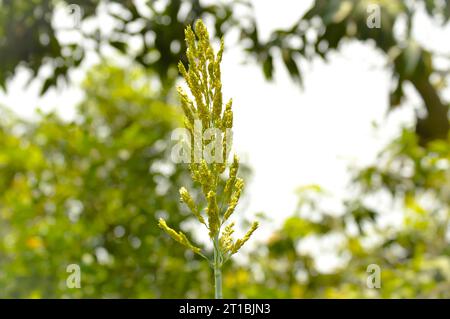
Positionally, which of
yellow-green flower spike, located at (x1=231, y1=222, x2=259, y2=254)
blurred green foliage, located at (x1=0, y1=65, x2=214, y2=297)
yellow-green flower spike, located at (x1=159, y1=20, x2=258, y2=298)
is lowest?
yellow-green flower spike, located at (x1=231, y1=222, x2=259, y2=254)

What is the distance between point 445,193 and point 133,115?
3.66 m

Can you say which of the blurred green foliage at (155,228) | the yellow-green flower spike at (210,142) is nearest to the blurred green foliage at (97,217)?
the blurred green foliage at (155,228)

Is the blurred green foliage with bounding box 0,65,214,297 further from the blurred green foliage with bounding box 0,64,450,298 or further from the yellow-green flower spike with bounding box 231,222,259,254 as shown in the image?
the yellow-green flower spike with bounding box 231,222,259,254

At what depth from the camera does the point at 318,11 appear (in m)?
3.83

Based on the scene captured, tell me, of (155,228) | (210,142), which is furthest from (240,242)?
(155,228)

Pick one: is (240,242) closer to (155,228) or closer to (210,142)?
(210,142)

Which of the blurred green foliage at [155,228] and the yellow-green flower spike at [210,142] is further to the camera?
the blurred green foliage at [155,228]

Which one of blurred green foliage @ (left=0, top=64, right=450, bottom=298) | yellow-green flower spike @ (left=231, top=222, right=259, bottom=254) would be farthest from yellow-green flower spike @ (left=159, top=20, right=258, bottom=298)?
blurred green foliage @ (left=0, top=64, right=450, bottom=298)

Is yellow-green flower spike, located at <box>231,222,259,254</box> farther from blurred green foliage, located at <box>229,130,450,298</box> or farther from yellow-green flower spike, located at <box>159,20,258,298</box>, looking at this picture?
blurred green foliage, located at <box>229,130,450,298</box>

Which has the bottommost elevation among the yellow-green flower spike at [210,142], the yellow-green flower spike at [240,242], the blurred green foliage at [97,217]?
the yellow-green flower spike at [240,242]

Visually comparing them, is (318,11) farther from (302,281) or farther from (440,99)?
(302,281)

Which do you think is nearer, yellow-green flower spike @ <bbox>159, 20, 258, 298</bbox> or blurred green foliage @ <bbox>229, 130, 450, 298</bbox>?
yellow-green flower spike @ <bbox>159, 20, 258, 298</bbox>

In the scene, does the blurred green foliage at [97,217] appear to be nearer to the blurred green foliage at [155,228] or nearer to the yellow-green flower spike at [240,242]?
the blurred green foliage at [155,228]

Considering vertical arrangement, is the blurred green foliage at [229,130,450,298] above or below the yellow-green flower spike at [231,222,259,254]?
above
